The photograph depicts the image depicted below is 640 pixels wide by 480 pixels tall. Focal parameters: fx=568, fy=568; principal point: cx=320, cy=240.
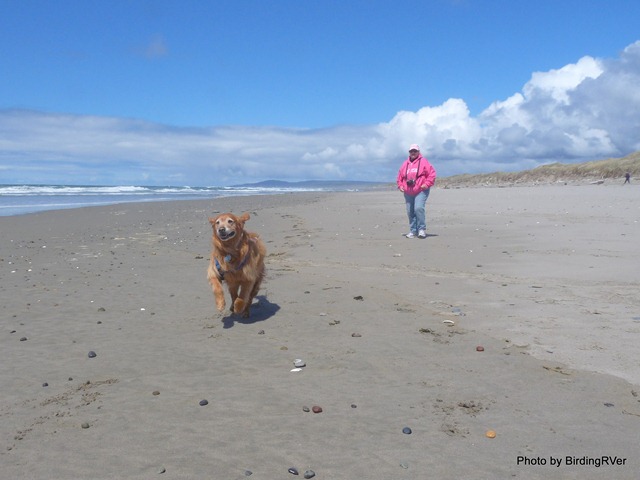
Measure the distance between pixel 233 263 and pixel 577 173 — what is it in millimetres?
56192

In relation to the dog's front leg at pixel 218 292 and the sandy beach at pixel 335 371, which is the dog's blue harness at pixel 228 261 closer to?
the dog's front leg at pixel 218 292

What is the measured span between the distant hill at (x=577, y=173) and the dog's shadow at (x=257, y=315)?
1778 inches

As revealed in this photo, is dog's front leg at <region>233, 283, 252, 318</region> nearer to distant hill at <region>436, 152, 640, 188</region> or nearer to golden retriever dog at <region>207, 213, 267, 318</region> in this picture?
golden retriever dog at <region>207, 213, 267, 318</region>

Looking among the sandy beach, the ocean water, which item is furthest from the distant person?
the ocean water

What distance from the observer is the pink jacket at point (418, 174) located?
14375mm

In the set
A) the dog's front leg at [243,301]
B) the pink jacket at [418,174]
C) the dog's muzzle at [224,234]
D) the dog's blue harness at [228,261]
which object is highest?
the pink jacket at [418,174]

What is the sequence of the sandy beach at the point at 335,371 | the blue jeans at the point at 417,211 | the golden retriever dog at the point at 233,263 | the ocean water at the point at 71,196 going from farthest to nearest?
the ocean water at the point at 71,196 < the blue jeans at the point at 417,211 < the golden retriever dog at the point at 233,263 < the sandy beach at the point at 335,371

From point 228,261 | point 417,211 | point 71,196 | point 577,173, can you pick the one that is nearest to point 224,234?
point 228,261

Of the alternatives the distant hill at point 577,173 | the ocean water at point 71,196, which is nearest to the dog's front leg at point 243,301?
the ocean water at point 71,196

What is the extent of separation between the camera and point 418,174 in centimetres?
1445

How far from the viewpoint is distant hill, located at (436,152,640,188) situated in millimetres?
50531

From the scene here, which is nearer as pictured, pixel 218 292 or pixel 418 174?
pixel 218 292

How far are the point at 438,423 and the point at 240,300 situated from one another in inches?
142

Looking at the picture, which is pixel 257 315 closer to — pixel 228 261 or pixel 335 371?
pixel 228 261
